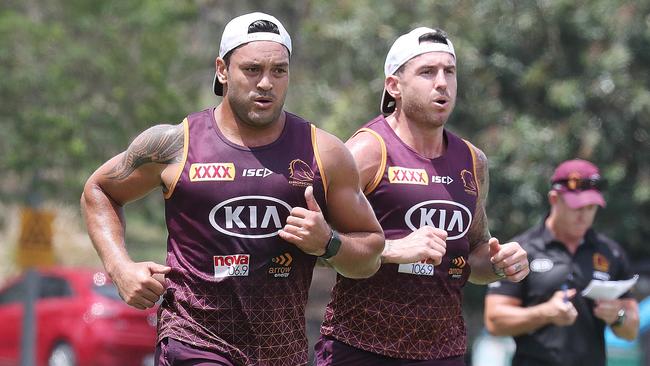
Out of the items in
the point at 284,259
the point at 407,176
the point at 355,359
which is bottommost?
the point at 355,359

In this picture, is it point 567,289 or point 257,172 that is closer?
point 257,172

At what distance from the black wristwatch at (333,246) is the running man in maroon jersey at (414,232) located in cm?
69

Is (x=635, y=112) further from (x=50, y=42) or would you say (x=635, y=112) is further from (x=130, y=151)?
(x=130, y=151)

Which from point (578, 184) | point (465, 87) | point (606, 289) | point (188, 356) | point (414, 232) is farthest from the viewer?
point (465, 87)

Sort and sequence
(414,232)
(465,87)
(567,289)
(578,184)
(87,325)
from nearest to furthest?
(414,232)
(567,289)
(578,184)
(465,87)
(87,325)

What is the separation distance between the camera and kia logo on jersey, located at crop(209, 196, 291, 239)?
590 centimetres

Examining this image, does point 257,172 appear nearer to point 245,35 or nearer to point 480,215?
point 245,35

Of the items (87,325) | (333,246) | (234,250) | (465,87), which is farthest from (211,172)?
(87,325)

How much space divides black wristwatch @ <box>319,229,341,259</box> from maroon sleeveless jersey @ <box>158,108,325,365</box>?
0.18 m

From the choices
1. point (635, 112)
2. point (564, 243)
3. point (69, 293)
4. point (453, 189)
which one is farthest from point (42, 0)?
point (453, 189)

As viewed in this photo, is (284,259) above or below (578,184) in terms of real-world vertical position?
below

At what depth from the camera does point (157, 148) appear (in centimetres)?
598

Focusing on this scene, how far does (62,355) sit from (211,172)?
1376cm

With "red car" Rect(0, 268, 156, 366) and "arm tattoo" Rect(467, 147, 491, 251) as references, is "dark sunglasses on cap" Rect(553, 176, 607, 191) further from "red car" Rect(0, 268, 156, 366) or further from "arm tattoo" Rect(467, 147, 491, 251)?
"red car" Rect(0, 268, 156, 366)
